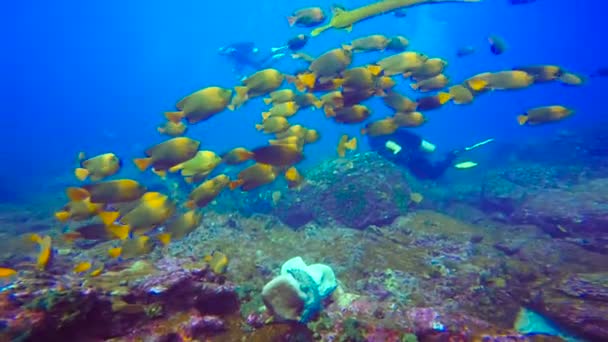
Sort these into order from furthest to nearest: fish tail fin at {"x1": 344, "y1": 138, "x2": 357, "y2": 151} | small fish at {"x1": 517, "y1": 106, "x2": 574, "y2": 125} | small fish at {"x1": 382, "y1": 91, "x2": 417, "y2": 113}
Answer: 1. fish tail fin at {"x1": 344, "y1": 138, "x2": 357, "y2": 151}
2. small fish at {"x1": 382, "y1": 91, "x2": 417, "y2": 113}
3. small fish at {"x1": 517, "y1": 106, "x2": 574, "y2": 125}

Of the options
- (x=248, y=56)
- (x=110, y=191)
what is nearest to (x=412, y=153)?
(x=110, y=191)

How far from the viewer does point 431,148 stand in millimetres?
13320

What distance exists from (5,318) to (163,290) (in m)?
1.36

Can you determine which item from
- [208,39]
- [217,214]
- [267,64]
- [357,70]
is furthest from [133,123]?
[357,70]

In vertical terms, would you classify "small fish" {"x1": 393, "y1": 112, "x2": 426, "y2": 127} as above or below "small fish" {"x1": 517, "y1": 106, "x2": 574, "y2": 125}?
above

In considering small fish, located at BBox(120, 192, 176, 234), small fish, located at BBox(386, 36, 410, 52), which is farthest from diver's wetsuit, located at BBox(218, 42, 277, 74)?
small fish, located at BBox(120, 192, 176, 234)

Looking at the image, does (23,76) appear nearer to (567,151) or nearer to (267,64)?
(267,64)

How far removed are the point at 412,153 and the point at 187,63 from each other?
567 feet

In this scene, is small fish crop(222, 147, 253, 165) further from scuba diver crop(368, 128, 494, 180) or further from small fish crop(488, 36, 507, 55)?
scuba diver crop(368, 128, 494, 180)

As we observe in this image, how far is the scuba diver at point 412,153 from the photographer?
1320cm

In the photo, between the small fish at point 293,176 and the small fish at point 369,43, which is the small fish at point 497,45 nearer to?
the small fish at point 369,43

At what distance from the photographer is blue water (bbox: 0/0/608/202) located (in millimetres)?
54438

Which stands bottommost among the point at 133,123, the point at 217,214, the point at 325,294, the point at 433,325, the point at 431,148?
the point at 433,325

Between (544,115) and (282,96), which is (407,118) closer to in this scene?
(544,115)
